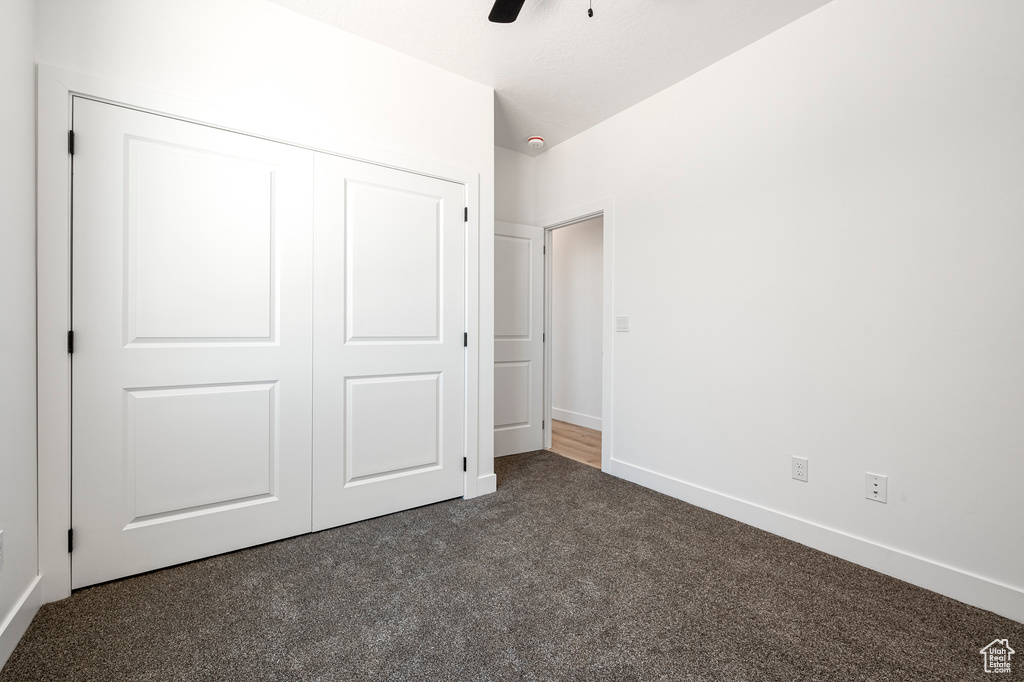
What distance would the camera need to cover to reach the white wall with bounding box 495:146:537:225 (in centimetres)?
388

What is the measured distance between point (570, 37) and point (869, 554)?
2.92 m

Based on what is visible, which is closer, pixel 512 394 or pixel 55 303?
pixel 55 303

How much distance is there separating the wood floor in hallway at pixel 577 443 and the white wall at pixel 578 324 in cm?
18

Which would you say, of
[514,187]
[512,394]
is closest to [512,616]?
[512,394]

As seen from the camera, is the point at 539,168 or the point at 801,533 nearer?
the point at 801,533

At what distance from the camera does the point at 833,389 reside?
2158mm

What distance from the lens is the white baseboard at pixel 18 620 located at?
1369 mm

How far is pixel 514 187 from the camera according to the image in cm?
395

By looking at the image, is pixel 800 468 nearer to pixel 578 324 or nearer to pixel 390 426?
pixel 390 426

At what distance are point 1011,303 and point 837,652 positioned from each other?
1427 mm

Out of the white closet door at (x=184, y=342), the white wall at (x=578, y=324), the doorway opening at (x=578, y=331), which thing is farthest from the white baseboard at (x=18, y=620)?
the white wall at (x=578, y=324)

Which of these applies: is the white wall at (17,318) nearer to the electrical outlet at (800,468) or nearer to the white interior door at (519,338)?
the white interior door at (519,338)

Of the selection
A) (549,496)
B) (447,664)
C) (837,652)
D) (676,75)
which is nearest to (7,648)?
(447,664)

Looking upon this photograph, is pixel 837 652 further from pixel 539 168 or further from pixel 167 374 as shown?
pixel 539 168
